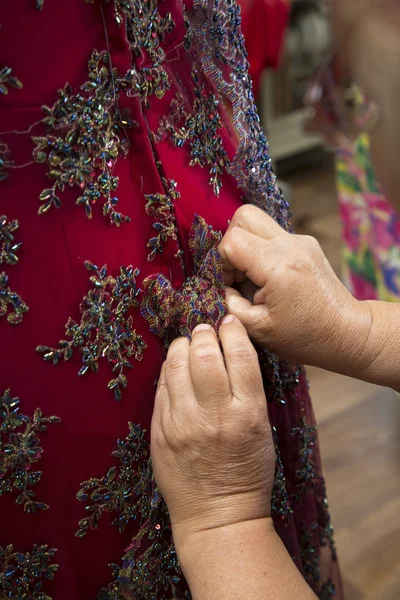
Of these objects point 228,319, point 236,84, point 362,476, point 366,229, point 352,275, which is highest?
point 236,84

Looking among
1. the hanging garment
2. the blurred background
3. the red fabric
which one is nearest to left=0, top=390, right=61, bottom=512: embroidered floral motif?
the blurred background

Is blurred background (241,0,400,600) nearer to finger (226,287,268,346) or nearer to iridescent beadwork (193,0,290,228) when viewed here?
iridescent beadwork (193,0,290,228)

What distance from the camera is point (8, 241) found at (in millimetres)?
617

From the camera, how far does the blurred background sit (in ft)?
5.50

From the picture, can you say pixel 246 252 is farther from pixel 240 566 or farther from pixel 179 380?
pixel 240 566

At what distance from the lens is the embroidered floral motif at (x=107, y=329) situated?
26.2 inches

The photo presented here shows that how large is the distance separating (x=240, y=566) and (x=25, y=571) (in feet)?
0.73

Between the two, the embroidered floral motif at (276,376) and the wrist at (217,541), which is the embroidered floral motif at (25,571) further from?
the embroidered floral motif at (276,376)

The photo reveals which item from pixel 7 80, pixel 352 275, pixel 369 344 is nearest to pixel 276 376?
pixel 369 344

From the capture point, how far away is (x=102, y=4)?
63 cm

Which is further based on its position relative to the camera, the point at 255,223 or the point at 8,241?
the point at 255,223

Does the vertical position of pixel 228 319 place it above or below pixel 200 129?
below

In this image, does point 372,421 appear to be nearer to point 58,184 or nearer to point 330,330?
point 330,330

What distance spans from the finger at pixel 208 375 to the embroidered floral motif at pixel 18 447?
145 millimetres
